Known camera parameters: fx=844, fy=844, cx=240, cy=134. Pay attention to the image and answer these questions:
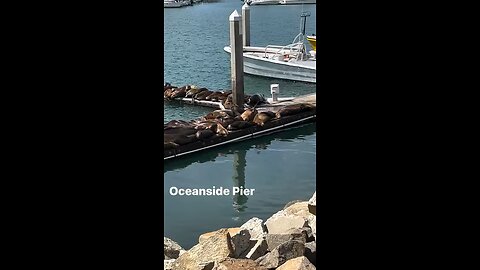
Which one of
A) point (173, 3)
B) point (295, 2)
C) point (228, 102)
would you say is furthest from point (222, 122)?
point (173, 3)

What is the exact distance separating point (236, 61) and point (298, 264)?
801mm

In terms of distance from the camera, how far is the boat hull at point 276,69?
2988 mm

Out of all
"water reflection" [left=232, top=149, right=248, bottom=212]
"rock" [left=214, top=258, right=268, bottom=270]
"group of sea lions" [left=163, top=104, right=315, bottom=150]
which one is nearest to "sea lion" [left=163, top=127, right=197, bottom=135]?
"group of sea lions" [left=163, top=104, right=315, bottom=150]

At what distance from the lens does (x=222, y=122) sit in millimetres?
3395

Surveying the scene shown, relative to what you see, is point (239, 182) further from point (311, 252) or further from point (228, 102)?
point (228, 102)

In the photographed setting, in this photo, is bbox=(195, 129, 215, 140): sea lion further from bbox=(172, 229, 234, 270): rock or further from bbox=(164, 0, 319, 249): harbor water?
bbox=(172, 229, 234, 270): rock

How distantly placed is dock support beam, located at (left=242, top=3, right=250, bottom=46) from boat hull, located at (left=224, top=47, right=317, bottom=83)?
72 millimetres

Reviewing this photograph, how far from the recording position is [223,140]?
3.36 metres

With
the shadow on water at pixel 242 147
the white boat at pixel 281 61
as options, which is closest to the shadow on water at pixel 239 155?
the shadow on water at pixel 242 147

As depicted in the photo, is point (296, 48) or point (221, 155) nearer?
point (221, 155)
